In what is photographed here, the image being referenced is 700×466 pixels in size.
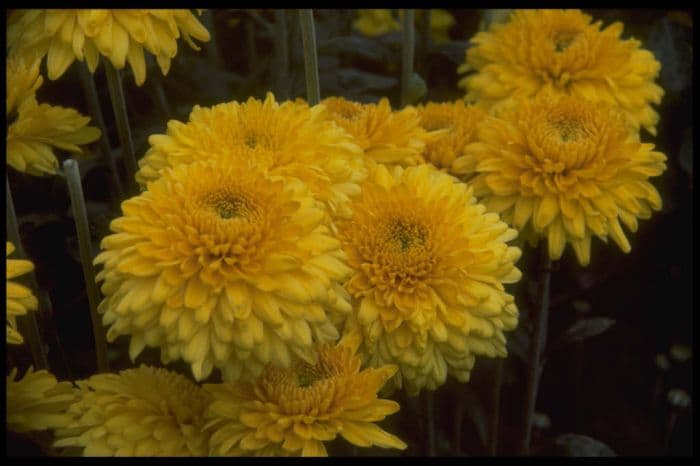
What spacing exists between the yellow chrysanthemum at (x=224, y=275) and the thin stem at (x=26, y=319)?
232 millimetres

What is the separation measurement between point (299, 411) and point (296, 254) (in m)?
0.18

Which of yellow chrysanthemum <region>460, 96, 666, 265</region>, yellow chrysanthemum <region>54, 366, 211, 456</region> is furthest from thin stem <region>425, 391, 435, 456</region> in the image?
yellow chrysanthemum <region>54, 366, 211, 456</region>

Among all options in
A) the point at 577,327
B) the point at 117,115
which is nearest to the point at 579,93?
the point at 577,327

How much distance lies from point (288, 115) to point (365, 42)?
0.69m

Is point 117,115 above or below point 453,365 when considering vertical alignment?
above

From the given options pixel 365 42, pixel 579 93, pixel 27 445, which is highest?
pixel 365 42

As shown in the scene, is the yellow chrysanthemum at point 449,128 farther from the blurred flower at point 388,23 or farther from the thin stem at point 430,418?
the blurred flower at point 388,23

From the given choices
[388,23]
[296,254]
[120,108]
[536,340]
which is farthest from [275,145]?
[388,23]

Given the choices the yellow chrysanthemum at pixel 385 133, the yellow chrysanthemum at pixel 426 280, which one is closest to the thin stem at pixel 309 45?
the yellow chrysanthemum at pixel 385 133

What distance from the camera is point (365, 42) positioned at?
187 cm

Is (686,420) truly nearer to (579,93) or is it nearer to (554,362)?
(554,362)

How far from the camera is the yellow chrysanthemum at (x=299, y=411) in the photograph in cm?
109

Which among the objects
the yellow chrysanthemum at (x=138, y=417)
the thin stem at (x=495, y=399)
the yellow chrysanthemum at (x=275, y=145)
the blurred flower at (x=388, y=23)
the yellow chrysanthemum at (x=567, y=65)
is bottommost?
the thin stem at (x=495, y=399)

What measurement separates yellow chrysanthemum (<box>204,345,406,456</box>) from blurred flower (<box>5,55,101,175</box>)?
17.4 inches
